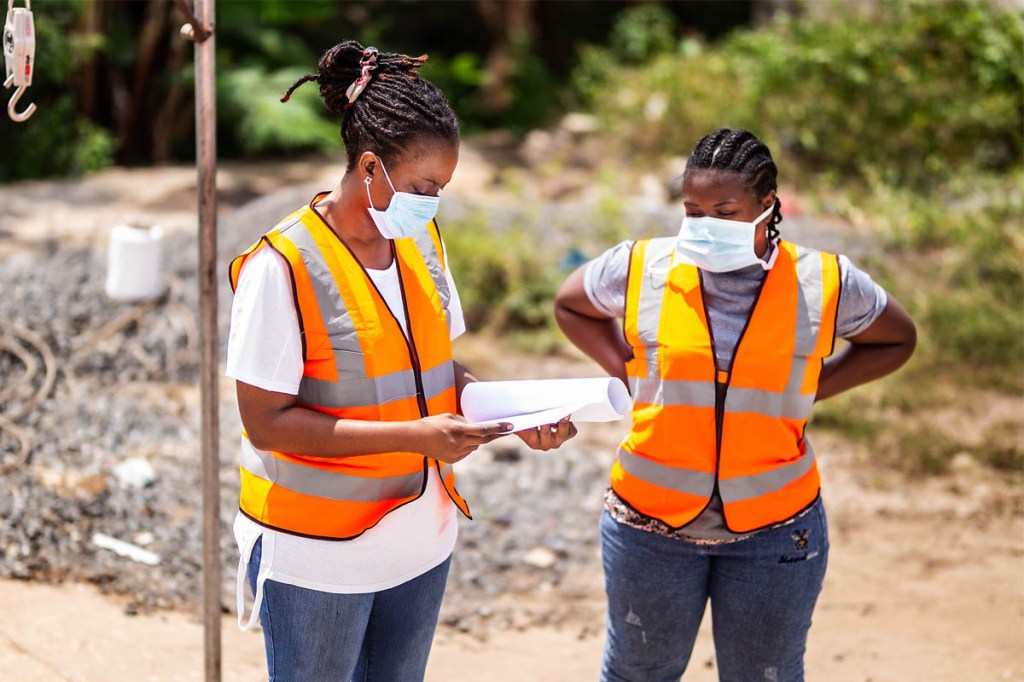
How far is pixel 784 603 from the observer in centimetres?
260

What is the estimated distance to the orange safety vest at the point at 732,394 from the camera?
8.52ft

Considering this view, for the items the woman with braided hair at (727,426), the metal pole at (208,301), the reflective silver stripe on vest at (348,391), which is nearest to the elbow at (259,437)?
the reflective silver stripe on vest at (348,391)

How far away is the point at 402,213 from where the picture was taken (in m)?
2.22

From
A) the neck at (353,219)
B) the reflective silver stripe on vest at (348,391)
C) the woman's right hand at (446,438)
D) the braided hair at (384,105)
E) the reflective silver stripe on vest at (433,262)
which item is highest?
the braided hair at (384,105)

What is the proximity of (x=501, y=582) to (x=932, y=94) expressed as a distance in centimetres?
800

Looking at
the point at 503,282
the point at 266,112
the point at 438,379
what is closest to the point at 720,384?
the point at 438,379

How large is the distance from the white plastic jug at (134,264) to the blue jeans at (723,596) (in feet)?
16.3

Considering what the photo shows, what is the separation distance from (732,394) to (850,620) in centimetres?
252

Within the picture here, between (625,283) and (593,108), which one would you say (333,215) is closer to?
(625,283)

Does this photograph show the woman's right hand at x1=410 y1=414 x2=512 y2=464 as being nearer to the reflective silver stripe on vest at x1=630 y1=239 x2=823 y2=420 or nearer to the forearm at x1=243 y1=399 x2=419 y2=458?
the forearm at x1=243 y1=399 x2=419 y2=458

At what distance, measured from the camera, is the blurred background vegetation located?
7.42m

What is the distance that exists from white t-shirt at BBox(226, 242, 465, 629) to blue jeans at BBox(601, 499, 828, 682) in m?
0.51

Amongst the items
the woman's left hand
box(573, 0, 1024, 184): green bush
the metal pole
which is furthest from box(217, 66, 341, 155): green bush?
the woman's left hand

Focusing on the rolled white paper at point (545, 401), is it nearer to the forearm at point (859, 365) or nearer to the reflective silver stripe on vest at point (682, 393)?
the reflective silver stripe on vest at point (682, 393)
